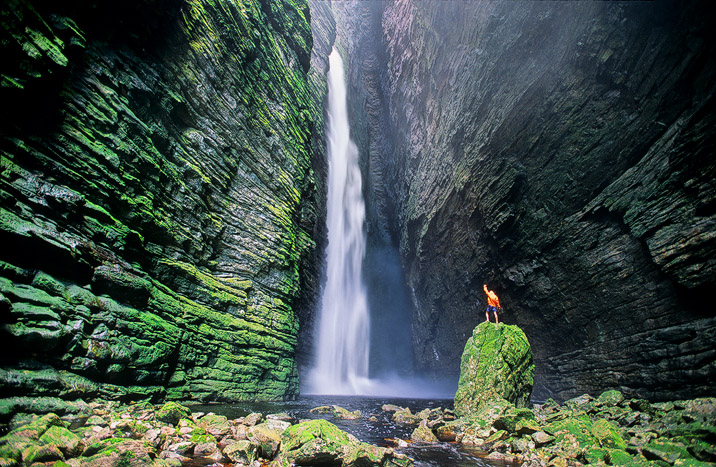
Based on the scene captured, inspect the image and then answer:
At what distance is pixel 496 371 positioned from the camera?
29.9 feet

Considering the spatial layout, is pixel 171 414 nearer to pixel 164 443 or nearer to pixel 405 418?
pixel 164 443

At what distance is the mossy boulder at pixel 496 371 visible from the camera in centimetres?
897

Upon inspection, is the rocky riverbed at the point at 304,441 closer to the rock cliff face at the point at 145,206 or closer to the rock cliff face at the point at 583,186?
the rock cliff face at the point at 145,206

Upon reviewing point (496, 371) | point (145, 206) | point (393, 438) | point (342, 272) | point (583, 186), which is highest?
point (342, 272)

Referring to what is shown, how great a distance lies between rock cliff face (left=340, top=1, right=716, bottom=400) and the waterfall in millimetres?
8377

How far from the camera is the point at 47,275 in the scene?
5500mm

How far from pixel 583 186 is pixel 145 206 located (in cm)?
1478

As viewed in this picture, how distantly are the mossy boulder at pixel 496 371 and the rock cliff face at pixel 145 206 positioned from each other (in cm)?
695

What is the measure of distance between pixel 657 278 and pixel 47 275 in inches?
594

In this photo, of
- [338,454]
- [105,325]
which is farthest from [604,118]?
[105,325]

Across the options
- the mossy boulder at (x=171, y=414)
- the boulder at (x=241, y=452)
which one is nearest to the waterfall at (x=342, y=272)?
the mossy boulder at (x=171, y=414)

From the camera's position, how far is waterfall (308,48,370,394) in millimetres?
22844

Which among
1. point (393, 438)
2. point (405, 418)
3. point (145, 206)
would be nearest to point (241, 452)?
point (393, 438)

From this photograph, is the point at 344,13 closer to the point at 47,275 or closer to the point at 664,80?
the point at 664,80
